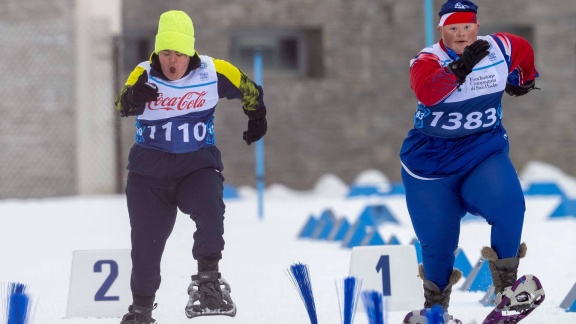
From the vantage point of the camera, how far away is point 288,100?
18203mm

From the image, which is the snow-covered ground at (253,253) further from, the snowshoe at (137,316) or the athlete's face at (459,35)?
the athlete's face at (459,35)

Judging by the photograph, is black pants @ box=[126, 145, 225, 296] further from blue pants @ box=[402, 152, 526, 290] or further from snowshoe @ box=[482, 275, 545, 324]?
snowshoe @ box=[482, 275, 545, 324]

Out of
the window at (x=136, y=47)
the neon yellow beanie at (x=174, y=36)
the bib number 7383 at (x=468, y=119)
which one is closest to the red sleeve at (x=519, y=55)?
the bib number 7383 at (x=468, y=119)

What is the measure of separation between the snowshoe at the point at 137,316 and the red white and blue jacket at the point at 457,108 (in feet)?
4.38

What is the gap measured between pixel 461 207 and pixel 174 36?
4.73 feet

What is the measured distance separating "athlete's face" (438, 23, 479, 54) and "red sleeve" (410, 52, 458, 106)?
11 centimetres

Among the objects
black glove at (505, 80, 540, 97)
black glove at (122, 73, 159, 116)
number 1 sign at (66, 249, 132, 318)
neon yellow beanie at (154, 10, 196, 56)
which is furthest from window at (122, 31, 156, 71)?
black glove at (505, 80, 540, 97)

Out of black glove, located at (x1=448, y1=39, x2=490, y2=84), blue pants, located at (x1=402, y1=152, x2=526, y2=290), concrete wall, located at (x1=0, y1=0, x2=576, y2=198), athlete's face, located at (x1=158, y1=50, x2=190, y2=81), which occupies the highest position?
concrete wall, located at (x1=0, y1=0, x2=576, y2=198)

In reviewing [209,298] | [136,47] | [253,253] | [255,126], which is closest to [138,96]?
[255,126]

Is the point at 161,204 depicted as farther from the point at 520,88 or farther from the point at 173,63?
the point at 520,88

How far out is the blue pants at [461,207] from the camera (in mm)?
4574

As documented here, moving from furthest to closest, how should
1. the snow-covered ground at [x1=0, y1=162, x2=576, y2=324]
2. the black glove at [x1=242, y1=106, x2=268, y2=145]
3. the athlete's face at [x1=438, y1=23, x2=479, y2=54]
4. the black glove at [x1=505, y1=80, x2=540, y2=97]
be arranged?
the snow-covered ground at [x1=0, y1=162, x2=576, y2=324] < the black glove at [x1=242, y1=106, x2=268, y2=145] < the black glove at [x1=505, y1=80, x2=540, y2=97] < the athlete's face at [x1=438, y1=23, x2=479, y2=54]

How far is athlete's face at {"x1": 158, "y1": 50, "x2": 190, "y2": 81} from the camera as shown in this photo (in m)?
5.14

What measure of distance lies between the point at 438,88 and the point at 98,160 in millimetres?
11881
